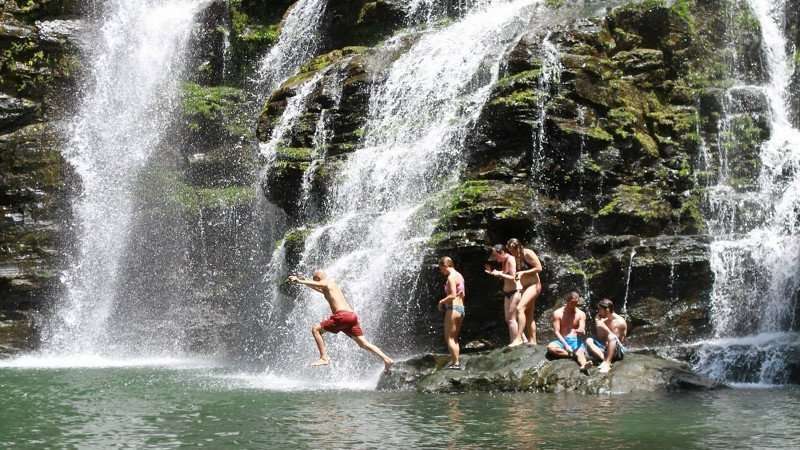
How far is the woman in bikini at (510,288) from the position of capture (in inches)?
584

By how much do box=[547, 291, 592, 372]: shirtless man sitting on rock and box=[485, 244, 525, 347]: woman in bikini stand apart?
798mm

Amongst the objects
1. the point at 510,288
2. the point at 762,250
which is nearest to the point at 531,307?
the point at 510,288

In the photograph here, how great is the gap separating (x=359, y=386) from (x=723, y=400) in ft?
18.3

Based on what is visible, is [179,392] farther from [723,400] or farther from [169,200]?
[169,200]

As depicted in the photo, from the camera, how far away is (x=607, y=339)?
13.8 metres

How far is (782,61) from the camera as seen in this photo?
21.9m

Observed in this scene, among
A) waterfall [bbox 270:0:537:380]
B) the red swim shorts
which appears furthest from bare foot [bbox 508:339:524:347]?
the red swim shorts

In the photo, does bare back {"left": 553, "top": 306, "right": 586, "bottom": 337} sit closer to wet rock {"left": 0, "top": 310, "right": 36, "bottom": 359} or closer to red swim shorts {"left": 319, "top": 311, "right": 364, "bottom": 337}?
red swim shorts {"left": 319, "top": 311, "right": 364, "bottom": 337}

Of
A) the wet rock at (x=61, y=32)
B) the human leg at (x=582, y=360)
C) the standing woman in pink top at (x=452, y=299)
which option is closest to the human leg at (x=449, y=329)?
the standing woman in pink top at (x=452, y=299)

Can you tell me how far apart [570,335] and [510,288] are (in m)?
1.41

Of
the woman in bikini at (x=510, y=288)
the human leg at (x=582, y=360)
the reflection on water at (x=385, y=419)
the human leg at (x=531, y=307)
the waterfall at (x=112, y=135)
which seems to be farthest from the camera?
the waterfall at (x=112, y=135)

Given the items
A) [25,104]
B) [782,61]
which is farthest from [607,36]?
[25,104]

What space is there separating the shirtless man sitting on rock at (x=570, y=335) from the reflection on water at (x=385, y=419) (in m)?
1.03

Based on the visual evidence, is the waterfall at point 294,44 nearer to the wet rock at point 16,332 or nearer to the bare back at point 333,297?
the wet rock at point 16,332
